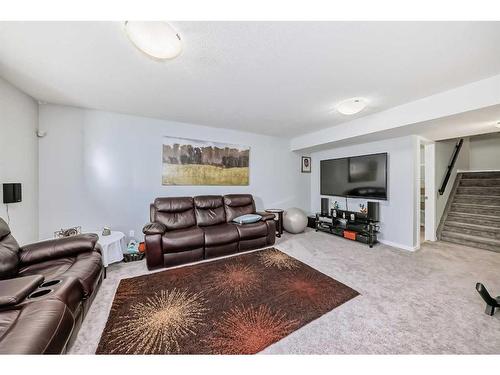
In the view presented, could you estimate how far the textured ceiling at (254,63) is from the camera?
4.39ft

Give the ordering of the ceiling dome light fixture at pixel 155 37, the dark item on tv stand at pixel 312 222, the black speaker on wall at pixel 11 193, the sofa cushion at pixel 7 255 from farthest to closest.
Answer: the dark item on tv stand at pixel 312 222 < the black speaker on wall at pixel 11 193 < the sofa cushion at pixel 7 255 < the ceiling dome light fixture at pixel 155 37

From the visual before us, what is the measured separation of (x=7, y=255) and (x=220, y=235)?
202cm

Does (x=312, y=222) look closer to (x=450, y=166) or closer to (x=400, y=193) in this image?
(x=400, y=193)

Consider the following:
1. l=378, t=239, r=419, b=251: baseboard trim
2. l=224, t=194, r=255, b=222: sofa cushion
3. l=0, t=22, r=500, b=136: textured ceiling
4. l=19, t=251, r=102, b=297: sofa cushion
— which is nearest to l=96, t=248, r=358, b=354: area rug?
l=19, t=251, r=102, b=297: sofa cushion

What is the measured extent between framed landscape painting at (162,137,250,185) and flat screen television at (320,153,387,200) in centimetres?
199

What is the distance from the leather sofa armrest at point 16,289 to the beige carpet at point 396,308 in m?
0.51

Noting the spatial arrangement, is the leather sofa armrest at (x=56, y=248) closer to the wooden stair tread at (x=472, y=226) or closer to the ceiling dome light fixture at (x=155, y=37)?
the ceiling dome light fixture at (x=155, y=37)

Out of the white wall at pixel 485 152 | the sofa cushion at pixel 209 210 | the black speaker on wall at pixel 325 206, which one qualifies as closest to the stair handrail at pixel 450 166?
the white wall at pixel 485 152

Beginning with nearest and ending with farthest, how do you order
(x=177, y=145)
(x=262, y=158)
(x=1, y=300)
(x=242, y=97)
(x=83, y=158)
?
(x=1, y=300)
(x=242, y=97)
(x=83, y=158)
(x=177, y=145)
(x=262, y=158)

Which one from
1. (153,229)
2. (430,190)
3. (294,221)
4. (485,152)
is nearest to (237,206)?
(294,221)
